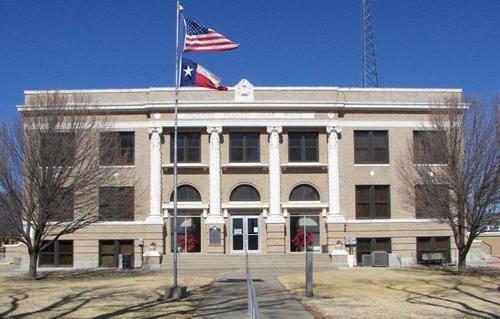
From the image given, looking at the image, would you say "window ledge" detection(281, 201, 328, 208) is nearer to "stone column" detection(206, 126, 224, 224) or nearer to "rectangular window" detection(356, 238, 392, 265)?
"rectangular window" detection(356, 238, 392, 265)

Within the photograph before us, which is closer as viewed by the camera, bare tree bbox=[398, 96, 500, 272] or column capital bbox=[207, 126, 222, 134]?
bare tree bbox=[398, 96, 500, 272]

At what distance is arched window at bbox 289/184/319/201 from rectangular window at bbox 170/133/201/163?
6.21 meters

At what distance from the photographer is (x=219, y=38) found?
21594 millimetres

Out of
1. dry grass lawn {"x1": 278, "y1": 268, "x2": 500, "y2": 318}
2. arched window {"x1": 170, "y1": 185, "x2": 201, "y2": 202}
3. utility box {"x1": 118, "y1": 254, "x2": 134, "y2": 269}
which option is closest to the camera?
dry grass lawn {"x1": 278, "y1": 268, "x2": 500, "y2": 318}

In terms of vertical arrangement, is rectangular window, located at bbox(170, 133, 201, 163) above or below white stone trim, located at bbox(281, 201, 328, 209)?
above

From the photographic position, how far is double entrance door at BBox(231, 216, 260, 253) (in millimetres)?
39531

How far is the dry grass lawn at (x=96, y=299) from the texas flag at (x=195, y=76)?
6877 mm

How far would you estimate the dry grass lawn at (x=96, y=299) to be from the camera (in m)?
16.0

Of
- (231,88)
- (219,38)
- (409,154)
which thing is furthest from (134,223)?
(219,38)

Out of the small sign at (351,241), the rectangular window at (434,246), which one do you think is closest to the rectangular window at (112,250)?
the small sign at (351,241)

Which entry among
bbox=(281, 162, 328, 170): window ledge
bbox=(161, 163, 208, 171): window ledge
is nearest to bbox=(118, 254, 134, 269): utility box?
bbox=(161, 163, 208, 171): window ledge

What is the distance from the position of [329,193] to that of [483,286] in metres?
17.2

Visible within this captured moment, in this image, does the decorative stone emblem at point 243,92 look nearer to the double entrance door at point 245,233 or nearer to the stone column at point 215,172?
the stone column at point 215,172

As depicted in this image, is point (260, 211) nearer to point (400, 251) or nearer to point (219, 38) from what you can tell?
point (400, 251)
